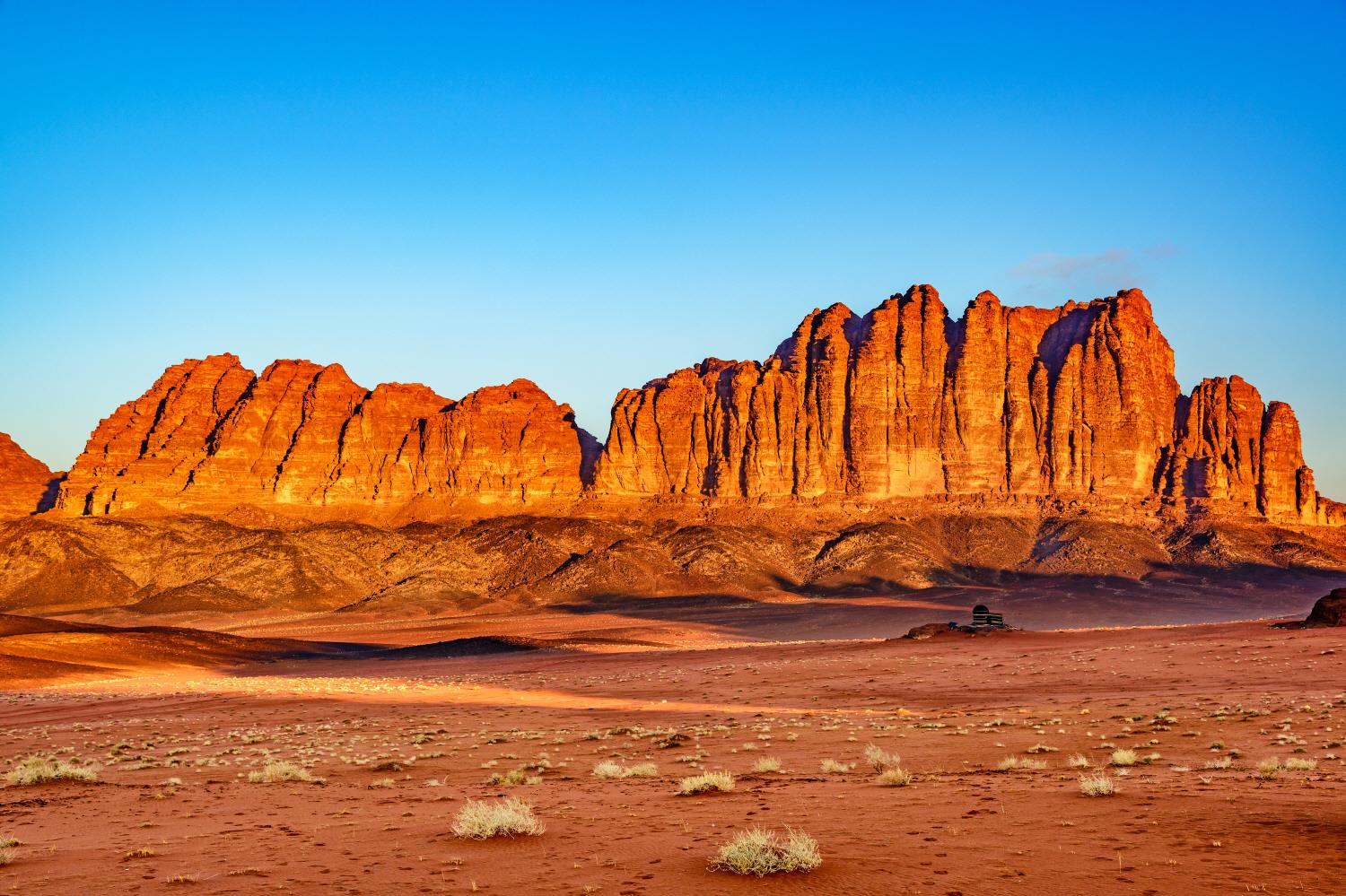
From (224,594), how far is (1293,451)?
125654 mm

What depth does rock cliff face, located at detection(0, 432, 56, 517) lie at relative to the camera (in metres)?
148

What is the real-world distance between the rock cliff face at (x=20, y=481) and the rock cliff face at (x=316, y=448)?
10.3 m

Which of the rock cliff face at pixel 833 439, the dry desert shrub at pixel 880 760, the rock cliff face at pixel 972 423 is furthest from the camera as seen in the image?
the rock cliff face at pixel 972 423

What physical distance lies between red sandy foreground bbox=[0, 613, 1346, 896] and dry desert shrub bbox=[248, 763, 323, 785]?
0.29 m

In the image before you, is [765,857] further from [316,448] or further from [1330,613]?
[316,448]

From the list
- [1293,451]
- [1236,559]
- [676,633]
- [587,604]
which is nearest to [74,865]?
[676,633]

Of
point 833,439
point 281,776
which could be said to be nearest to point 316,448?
point 833,439

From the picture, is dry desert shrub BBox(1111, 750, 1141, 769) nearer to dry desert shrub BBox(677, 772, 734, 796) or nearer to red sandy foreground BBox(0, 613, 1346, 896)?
red sandy foreground BBox(0, 613, 1346, 896)

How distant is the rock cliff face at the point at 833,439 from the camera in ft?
458

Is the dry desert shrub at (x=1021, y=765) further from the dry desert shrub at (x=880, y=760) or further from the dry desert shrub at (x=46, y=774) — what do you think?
the dry desert shrub at (x=46, y=774)

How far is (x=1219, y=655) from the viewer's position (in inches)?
1580

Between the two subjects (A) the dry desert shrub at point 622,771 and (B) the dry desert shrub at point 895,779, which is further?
(A) the dry desert shrub at point 622,771

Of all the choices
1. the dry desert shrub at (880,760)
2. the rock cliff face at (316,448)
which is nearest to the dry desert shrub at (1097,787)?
the dry desert shrub at (880,760)

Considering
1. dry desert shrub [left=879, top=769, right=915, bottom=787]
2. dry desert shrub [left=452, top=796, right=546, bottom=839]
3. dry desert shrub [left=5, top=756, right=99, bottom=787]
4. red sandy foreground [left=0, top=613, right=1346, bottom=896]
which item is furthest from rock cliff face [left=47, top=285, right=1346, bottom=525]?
dry desert shrub [left=452, top=796, right=546, bottom=839]
